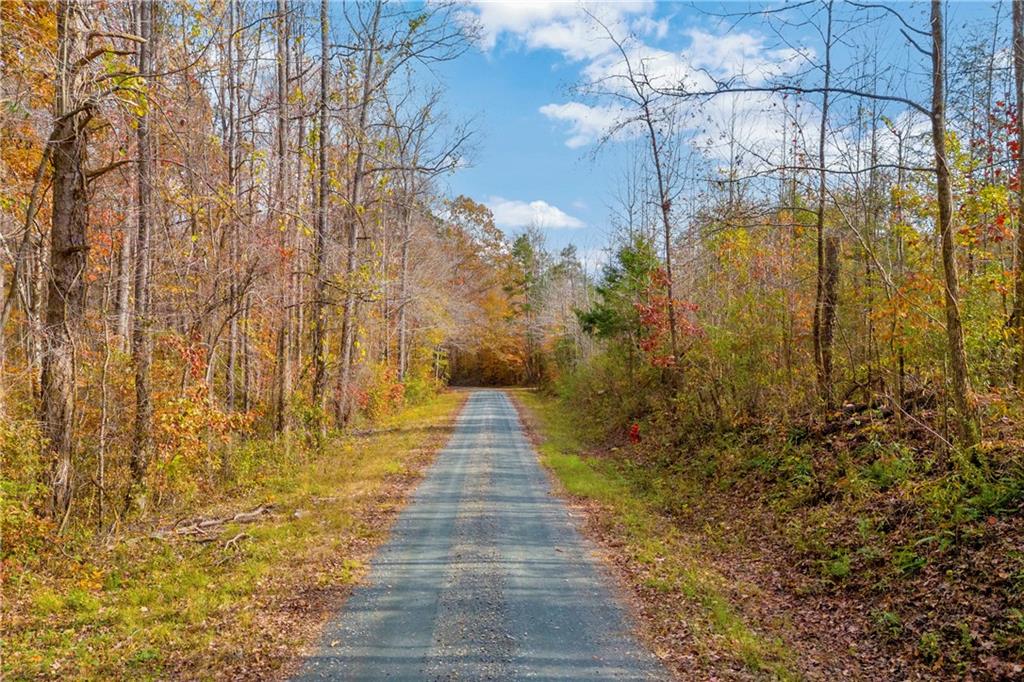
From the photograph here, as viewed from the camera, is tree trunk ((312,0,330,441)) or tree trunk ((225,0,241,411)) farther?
tree trunk ((312,0,330,441))

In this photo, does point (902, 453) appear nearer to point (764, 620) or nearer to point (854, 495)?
point (854, 495)

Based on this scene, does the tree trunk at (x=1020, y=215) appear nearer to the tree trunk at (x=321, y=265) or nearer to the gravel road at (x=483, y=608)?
the gravel road at (x=483, y=608)

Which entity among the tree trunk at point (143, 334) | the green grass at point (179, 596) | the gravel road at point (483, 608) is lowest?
the gravel road at point (483, 608)

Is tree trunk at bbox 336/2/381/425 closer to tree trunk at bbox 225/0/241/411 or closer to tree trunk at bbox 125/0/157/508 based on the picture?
tree trunk at bbox 225/0/241/411

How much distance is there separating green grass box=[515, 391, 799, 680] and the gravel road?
0.68m

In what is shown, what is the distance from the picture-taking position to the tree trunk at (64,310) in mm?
7133

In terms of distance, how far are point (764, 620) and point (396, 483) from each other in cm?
791

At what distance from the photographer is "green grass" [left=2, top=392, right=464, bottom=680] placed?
485 centimetres

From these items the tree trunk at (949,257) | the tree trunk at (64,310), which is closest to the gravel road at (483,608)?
the tree trunk at (64,310)

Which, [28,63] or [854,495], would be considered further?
[854,495]

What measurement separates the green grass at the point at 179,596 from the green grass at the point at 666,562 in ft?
11.9

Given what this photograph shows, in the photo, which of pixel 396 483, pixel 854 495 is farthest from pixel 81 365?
pixel 854 495

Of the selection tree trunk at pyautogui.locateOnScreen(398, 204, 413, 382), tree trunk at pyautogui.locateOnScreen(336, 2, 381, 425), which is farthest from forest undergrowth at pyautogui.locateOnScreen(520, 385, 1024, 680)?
tree trunk at pyautogui.locateOnScreen(398, 204, 413, 382)

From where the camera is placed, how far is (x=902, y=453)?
7.92m
